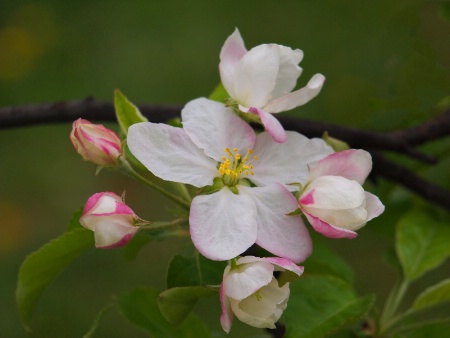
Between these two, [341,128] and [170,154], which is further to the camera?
[341,128]

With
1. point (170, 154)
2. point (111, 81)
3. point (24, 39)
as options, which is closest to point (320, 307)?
point (170, 154)

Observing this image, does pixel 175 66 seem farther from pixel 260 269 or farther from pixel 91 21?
pixel 260 269

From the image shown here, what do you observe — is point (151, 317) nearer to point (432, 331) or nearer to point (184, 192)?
point (184, 192)

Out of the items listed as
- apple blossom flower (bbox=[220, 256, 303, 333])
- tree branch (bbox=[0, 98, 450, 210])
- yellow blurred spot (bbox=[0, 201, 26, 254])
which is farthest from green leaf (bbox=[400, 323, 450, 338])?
yellow blurred spot (bbox=[0, 201, 26, 254])

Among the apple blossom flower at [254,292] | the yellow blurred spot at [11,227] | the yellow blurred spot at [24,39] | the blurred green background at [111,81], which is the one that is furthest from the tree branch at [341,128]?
the yellow blurred spot at [24,39]

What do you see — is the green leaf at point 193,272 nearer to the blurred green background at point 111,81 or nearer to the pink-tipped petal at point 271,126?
the pink-tipped petal at point 271,126
